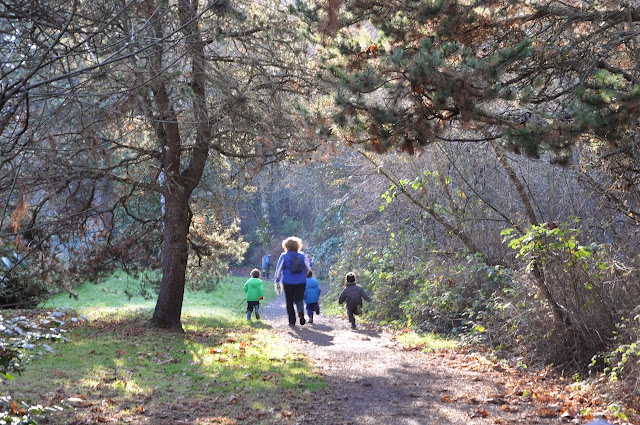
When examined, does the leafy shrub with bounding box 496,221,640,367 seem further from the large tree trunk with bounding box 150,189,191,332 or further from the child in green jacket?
the child in green jacket

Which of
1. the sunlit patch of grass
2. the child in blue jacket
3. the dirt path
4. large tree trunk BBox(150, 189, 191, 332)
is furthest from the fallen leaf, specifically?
the child in blue jacket

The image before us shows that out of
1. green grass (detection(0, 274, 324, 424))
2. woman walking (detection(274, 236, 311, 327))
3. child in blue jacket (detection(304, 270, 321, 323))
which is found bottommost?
green grass (detection(0, 274, 324, 424))

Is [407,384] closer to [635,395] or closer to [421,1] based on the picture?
[635,395]

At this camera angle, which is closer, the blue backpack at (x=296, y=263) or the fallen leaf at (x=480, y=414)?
the fallen leaf at (x=480, y=414)

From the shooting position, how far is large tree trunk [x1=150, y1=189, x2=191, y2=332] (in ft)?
41.9

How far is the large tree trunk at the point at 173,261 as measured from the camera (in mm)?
12781

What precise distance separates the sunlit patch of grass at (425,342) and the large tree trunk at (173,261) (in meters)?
4.55

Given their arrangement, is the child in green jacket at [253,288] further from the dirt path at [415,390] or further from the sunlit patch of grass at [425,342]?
the sunlit patch of grass at [425,342]

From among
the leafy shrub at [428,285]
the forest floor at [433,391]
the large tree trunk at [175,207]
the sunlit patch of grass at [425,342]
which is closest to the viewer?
the forest floor at [433,391]

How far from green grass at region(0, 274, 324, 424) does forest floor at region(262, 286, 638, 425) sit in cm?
44

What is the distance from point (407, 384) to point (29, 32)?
5.79 meters

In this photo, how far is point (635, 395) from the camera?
6.16 m

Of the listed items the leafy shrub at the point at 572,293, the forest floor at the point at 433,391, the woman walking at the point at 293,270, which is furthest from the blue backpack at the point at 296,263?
the leafy shrub at the point at 572,293

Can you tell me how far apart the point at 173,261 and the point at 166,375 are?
187 inches
